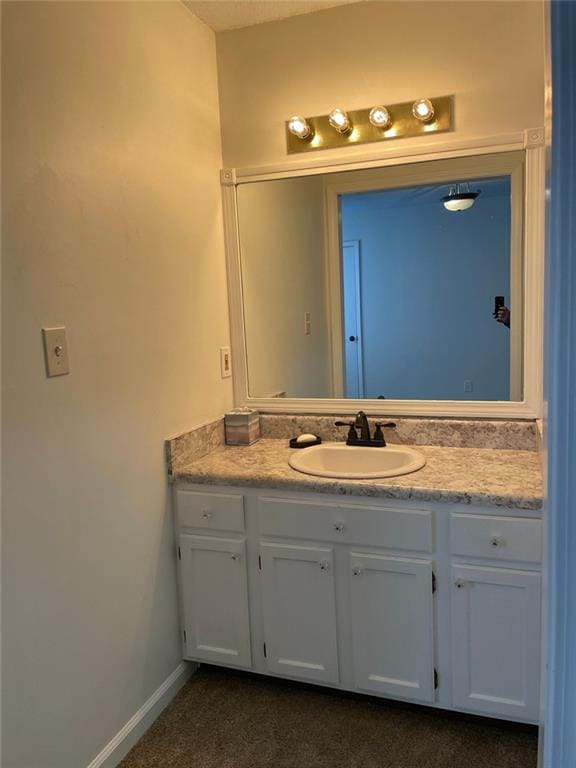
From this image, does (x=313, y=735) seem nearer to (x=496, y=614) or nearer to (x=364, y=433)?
(x=496, y=614)

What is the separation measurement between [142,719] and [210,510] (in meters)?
0.67

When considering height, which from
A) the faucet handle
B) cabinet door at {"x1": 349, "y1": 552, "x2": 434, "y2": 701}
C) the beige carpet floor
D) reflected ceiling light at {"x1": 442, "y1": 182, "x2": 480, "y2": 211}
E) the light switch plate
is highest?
reflected ceiling light at {"x1": 442, "y1": 182, "x2": 480, "y2": 211}

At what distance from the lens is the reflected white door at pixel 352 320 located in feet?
7.54

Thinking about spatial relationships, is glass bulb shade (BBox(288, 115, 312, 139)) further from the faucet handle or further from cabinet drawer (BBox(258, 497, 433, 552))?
cabinet drawer (BBox(258, 497, 433, 552))

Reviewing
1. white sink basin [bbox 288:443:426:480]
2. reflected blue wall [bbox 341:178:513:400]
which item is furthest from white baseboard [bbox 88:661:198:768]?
reflected blue wall [bbox 341:178:513:400]

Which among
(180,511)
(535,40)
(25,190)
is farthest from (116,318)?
(535,40)

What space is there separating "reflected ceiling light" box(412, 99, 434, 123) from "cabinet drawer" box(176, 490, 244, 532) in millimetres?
1459

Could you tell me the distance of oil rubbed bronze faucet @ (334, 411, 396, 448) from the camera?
219 centimetres

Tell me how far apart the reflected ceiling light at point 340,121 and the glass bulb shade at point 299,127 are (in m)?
0.09

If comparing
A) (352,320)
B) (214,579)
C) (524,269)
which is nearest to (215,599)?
(214,579)

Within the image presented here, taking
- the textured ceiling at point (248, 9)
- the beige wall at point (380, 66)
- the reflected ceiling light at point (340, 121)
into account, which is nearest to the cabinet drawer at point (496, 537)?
the beige wall at point (380, 66)

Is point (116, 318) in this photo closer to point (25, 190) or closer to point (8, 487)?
point (25, 190)

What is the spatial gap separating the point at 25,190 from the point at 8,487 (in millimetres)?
692

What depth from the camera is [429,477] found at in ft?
6.00
